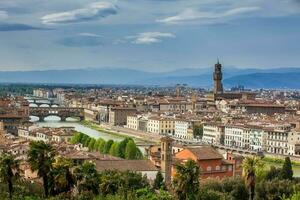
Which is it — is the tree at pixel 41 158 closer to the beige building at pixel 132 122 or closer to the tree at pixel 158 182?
the tree at pixel 158 182

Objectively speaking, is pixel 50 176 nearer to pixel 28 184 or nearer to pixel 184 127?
pixel 28 184

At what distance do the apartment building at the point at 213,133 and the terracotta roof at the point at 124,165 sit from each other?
110ft

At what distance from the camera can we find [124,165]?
94.1 ft

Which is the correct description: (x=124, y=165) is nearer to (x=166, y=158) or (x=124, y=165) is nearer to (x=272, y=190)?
(x=166, y=158)

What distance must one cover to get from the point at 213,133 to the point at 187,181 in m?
44.2

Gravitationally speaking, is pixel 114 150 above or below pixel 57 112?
above

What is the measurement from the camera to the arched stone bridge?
3625 inches

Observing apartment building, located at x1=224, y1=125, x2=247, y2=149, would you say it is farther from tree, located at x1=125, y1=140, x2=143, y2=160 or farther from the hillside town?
tree, located at x1=125, y1=140, x2=143, y2=160

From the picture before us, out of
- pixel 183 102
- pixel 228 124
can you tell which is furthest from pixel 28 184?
pixel 183 102

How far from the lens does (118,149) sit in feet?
129

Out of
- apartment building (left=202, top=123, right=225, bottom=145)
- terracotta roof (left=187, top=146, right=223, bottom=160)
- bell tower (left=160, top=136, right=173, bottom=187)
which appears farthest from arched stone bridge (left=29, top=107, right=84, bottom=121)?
bell tower (left=160, top=136, right=173, bottom=187)

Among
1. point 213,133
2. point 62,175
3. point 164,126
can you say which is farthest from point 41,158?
point 164,126

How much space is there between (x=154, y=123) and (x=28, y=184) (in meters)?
50.4

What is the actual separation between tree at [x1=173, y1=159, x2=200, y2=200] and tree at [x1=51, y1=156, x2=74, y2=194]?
346 centimetres
